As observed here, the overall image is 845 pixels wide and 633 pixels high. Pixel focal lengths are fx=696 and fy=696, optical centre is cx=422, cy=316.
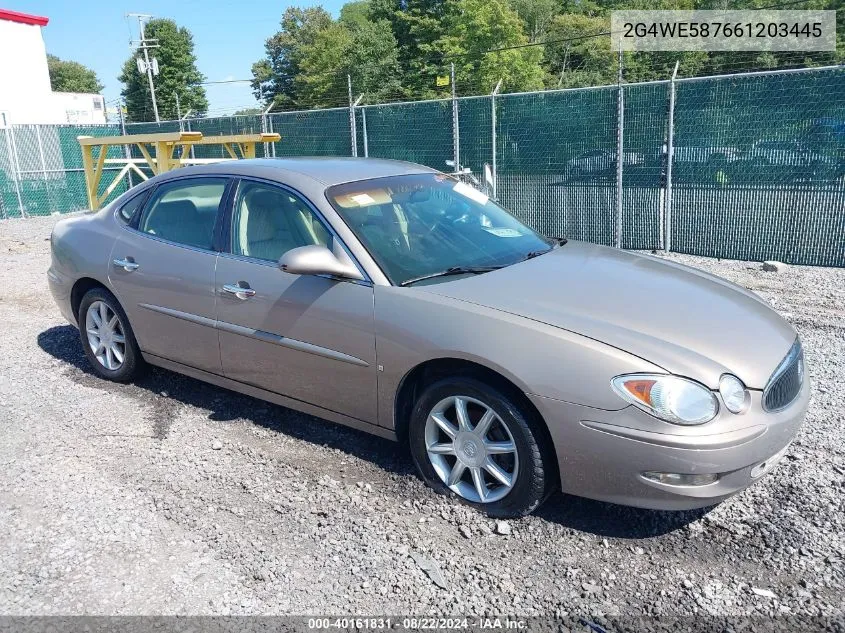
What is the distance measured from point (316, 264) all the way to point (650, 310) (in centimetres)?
164

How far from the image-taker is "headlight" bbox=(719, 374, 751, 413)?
110 inches

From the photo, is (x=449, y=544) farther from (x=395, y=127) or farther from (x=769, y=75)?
(x=395, y=127)

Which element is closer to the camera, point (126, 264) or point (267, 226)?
point (267, 226)

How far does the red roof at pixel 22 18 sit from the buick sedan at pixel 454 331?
37.7m

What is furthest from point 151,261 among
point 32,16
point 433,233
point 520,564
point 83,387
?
point 32,16

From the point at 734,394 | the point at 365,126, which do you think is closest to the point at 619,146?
the point at 365,126

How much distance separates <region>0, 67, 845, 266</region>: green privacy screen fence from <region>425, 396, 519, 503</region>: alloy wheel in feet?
20.6

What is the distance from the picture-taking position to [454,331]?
3.18 m

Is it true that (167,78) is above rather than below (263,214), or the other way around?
above

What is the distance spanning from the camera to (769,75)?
8469 mm

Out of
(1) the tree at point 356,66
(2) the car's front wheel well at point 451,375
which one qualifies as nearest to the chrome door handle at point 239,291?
(2) the car's front wheel well at point 451,375

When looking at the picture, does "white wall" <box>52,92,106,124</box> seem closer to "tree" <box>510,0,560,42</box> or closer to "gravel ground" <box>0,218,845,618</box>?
"tree" <box>510,0,560,42</box>

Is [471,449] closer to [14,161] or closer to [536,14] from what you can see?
[14,161]

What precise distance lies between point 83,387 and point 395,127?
8390 mm
